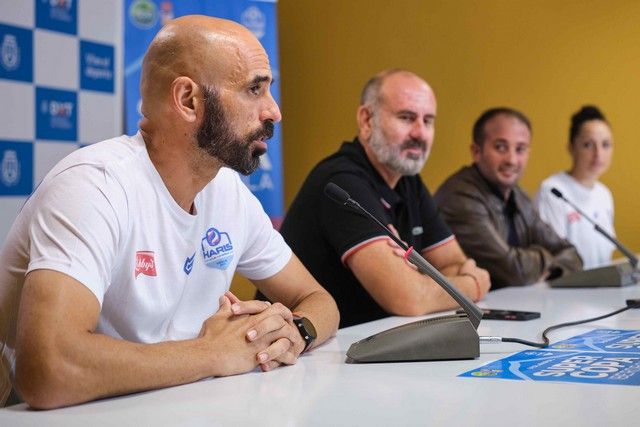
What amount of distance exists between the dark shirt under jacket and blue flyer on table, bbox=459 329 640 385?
1554 millimetres

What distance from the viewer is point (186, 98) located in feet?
5.51

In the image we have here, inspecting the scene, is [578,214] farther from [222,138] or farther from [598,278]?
[222,138]

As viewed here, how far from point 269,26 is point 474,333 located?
324 cm

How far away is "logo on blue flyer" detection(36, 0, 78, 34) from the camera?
325 cm

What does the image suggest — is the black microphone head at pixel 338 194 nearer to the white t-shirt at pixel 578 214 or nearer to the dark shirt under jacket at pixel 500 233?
the dark shirt under jacket at pixel 500 233

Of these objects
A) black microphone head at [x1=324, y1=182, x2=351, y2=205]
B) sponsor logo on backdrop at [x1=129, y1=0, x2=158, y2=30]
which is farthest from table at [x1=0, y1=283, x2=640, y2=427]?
sponsor logo on backdrop at [x1=129, y1=0, x2=158, y2=30]

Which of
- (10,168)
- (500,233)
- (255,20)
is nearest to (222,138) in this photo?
(10,168)

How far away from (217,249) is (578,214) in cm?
329

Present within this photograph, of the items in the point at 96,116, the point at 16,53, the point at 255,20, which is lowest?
the point at 96,116

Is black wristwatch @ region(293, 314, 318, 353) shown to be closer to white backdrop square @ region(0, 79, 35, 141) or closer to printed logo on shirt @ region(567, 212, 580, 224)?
white backdrop square @ region(0, 79, 35, 141)

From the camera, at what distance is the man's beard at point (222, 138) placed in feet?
5.53

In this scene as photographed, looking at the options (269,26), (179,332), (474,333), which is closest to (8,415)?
(179,332)

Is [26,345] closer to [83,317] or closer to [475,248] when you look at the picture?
[83,317]

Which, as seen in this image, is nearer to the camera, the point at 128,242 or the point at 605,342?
the point at 128,242
